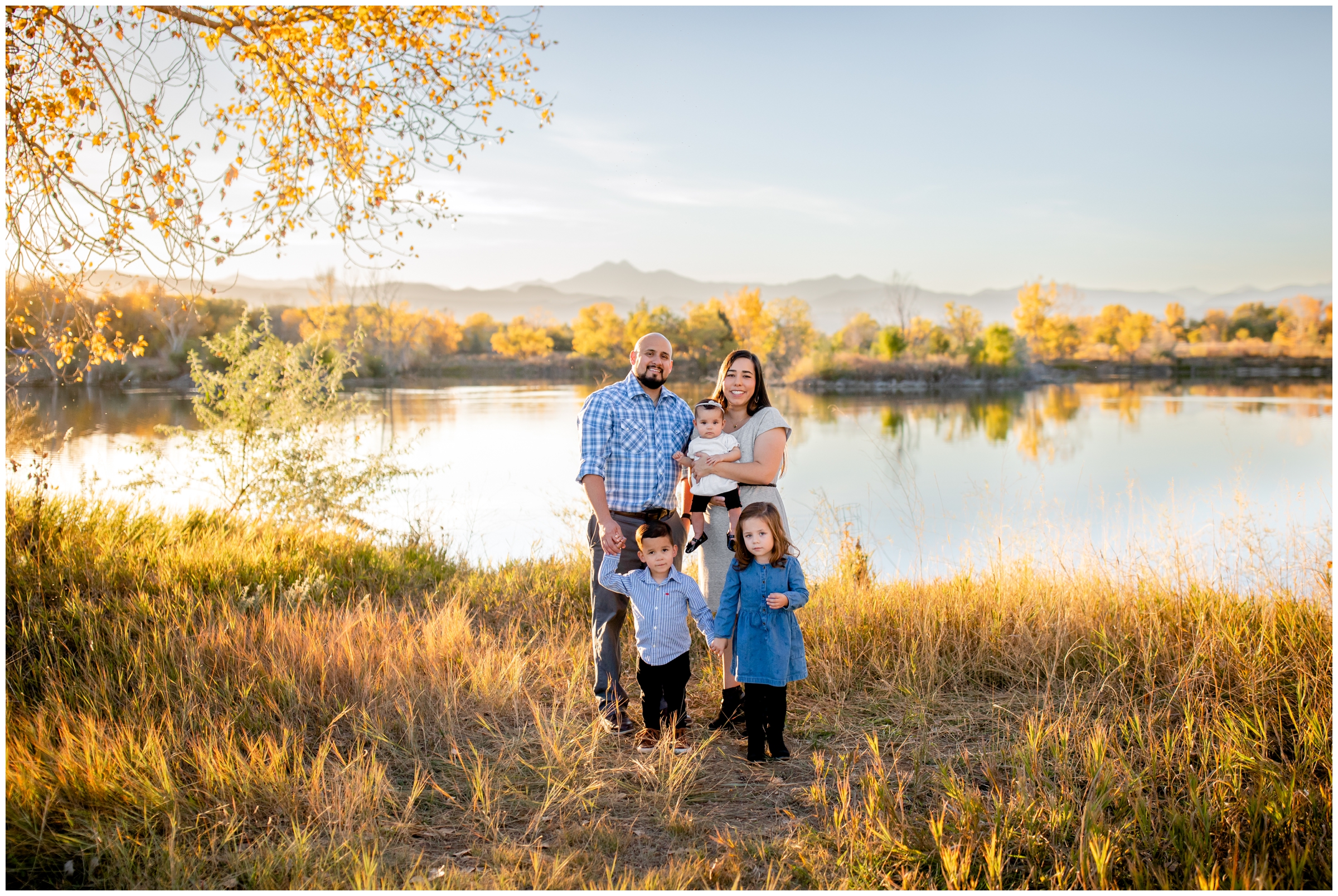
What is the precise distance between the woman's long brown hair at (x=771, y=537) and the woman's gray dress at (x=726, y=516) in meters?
0.24

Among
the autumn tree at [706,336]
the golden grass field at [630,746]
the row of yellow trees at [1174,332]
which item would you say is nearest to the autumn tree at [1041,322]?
the row of yellow trees at [1174,332]

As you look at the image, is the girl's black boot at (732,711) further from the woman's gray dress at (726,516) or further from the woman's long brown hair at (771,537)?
the woman's long brown hair at (771,537)

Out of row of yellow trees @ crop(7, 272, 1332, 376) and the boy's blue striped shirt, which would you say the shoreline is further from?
the boy's blue striped shirt

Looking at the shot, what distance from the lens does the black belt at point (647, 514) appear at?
4363 mm

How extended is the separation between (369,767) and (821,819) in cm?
196

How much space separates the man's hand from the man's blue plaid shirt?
22 centimetres

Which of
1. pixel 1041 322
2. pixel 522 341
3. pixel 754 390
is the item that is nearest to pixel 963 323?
pixel 1041 322

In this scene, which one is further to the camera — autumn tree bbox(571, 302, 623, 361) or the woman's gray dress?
autumn tree bbox(571, 302, 623, 361)

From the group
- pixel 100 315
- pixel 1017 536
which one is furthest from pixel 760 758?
pixel 100 315

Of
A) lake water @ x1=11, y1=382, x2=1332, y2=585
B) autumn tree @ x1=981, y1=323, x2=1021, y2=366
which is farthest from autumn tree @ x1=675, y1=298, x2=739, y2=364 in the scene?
autumn tree @ x1=981, y1=323, x2=1021, y2=366

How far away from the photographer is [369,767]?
11.9 ft

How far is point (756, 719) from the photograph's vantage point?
13.1 ft

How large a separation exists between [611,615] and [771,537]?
3.40 ft

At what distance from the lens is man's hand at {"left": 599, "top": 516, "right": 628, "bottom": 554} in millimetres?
4145
